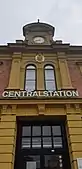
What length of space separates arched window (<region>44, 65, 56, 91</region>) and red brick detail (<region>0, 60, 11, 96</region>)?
6.71ft

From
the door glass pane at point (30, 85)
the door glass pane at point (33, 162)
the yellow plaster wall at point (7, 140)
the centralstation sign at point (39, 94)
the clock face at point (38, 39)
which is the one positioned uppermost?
the clock face at point (38, 39)

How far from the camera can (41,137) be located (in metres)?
8.38

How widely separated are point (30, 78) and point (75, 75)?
2.43 meters

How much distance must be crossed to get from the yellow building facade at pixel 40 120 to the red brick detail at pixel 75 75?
183mm

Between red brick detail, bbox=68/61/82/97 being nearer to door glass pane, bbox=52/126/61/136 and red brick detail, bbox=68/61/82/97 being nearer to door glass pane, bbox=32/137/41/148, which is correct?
door glass pane, bbox=52/126/61/136

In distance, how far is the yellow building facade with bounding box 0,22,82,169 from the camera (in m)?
7.67

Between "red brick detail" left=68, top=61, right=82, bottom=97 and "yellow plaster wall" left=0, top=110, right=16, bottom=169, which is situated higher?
"red brick detail" left=68, top=61, right=82, bottom=97

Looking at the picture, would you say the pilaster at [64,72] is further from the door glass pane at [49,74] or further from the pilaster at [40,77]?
the pilaster at [40,77]

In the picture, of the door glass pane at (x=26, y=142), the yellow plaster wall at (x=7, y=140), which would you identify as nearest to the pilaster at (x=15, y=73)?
the yellow plaster wall at (x=7, y=140)

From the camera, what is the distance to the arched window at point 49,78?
1032 centimetres

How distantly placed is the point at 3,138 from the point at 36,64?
16.2ft

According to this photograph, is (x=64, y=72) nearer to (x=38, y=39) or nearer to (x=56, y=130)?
(x=56, y=130)

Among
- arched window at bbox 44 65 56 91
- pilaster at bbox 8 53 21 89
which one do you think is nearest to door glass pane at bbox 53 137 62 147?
arched window at bbox 44 65 56 91

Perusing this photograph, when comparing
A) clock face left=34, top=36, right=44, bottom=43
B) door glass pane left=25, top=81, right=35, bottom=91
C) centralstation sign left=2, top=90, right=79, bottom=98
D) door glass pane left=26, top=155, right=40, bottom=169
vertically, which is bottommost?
door glass pane left=26, top=155, right=40, bottom=169
